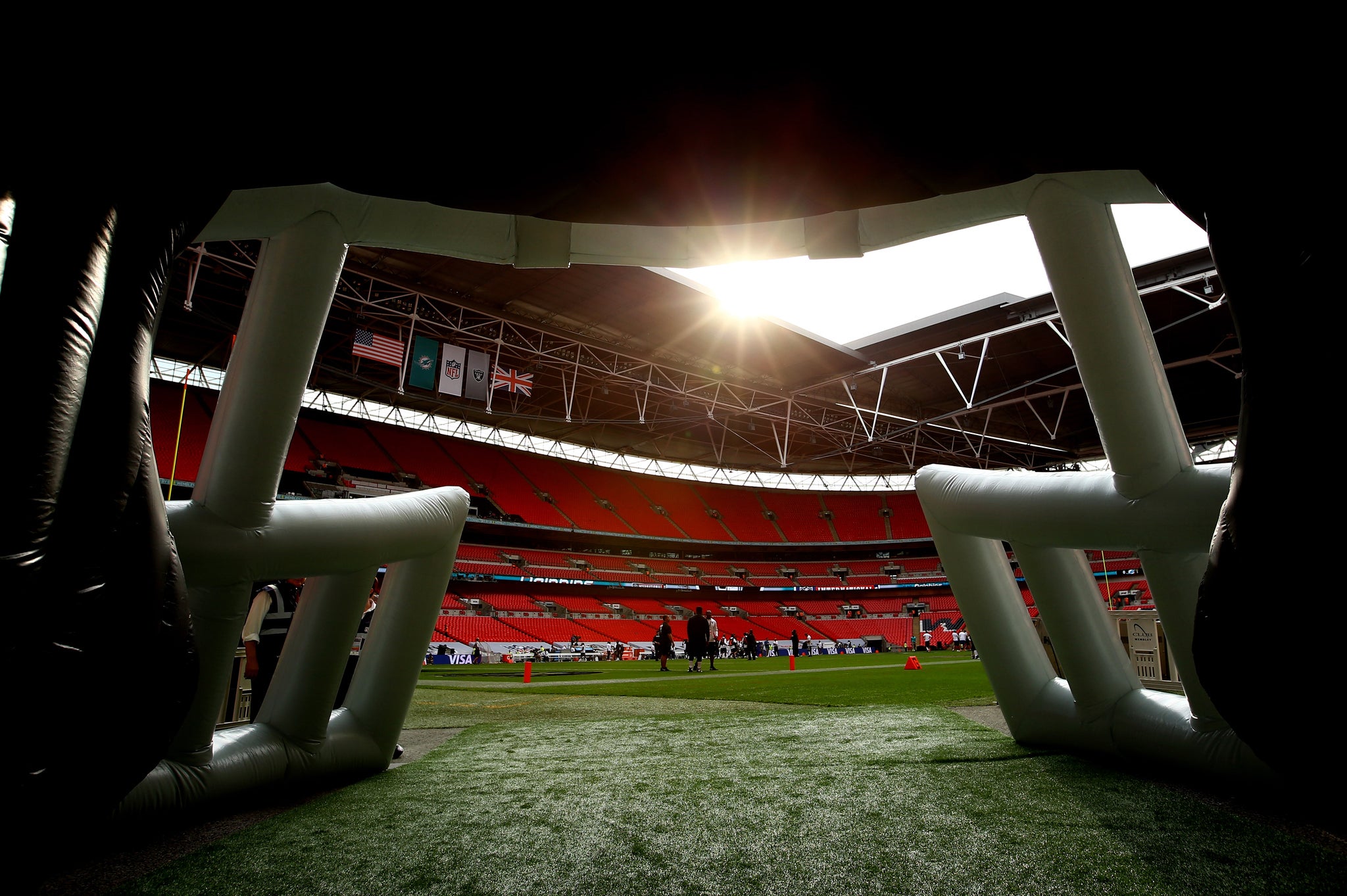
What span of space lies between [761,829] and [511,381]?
20.0 metres

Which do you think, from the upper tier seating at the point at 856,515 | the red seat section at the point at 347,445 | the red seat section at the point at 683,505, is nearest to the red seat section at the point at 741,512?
the red seat section at the point at 683,505

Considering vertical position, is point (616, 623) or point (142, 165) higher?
point (142, 165)

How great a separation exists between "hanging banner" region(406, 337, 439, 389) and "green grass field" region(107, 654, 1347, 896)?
15657mm

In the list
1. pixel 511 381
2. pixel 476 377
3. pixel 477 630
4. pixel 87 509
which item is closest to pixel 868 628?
pixel 477 630

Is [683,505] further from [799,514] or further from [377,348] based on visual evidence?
[377,348]

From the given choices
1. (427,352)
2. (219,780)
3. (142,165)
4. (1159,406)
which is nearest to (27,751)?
(142,165)

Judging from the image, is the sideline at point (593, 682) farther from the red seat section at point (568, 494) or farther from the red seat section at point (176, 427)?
the red seat section at point (568, 494)

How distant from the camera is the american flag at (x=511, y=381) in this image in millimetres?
21250

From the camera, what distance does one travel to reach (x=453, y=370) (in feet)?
64.8

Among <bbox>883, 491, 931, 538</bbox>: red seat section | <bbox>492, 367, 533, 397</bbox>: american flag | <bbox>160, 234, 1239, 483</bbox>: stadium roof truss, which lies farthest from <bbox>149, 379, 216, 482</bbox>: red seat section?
<bbox>883, 491, 931, 538</bbox>: red seat section

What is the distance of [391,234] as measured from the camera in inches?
122

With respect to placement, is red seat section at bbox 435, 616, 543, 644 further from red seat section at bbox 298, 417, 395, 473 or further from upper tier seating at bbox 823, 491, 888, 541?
upper tier seating at bbox 823, 491, 888, 541

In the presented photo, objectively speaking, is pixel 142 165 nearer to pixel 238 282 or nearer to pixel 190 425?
pixel 238 282

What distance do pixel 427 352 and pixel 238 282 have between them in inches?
209
